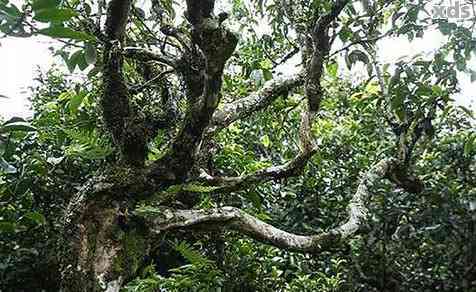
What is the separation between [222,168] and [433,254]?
1.37m

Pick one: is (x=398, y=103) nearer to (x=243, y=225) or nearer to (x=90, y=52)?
(x=243, y=225)

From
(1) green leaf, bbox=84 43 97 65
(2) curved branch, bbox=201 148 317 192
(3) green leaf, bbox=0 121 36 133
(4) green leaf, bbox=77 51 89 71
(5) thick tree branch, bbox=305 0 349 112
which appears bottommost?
(3) green leaf, bbox=0 121 36 133

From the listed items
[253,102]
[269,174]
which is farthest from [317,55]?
[269,174]

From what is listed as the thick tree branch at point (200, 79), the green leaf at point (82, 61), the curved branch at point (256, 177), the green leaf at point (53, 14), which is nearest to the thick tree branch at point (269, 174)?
the curved branch at point (256, 177)

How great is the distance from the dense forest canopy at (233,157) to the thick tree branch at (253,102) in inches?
0.4

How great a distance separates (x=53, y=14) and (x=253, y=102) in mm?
1230

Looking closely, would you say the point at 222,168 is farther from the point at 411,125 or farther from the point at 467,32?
the point at 467,32

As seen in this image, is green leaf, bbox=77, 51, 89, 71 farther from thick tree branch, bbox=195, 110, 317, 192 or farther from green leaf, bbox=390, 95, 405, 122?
green leaf, bbox=390, 95, 405, 122

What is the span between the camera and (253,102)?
2.51 metres

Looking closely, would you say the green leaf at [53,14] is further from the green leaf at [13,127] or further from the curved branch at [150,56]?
the curved branch at [150,56]

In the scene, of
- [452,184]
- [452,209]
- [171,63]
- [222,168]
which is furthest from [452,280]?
[171,63]

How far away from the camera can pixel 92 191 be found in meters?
1.82

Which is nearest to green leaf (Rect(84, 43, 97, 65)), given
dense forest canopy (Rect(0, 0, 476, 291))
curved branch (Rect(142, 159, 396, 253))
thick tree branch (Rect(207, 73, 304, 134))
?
dense forest canopy (Rect(0, 0, 476, 291))

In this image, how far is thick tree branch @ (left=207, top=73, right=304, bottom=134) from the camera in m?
2.35
